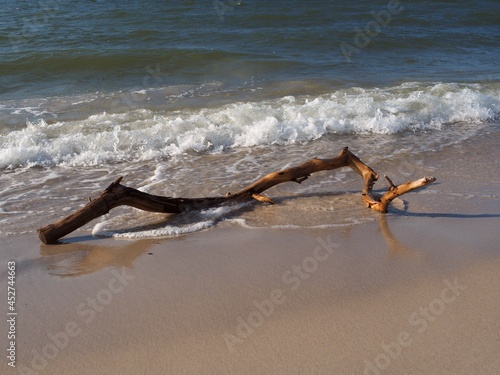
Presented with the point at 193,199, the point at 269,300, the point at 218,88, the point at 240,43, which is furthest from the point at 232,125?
the point at 240,43

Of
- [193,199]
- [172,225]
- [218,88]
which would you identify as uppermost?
[193,199]

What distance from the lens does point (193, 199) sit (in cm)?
526

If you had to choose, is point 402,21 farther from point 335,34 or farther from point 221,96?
point 221,96

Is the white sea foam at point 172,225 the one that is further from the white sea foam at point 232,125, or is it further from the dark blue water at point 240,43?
the dark blue water at point 240,43

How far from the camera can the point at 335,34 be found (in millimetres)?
14969

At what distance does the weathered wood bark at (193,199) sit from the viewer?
469 centimetres

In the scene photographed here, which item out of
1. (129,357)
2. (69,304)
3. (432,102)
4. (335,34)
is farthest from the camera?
(335,34)

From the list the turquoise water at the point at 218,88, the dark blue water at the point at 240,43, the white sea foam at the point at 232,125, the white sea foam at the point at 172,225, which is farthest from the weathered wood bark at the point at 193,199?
the dark blue water at the point at 240,43

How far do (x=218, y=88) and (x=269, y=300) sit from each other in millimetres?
7274

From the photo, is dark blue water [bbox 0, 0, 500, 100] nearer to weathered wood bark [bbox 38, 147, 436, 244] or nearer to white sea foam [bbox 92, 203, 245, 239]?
weathered wood bark [bbox 38, 147, 436, 244]

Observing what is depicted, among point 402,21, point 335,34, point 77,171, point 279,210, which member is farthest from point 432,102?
point 402,21

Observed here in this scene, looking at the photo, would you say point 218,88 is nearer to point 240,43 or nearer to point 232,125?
point 232,125

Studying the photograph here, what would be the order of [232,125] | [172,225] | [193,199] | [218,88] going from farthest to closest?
[218,88] < [232,125] < [193,199] < [172,225]

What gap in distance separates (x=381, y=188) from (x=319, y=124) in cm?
247
